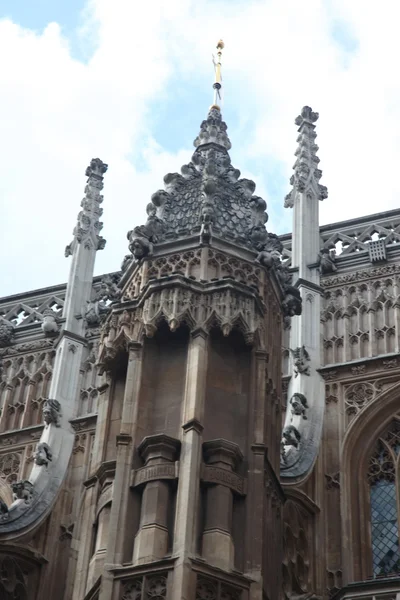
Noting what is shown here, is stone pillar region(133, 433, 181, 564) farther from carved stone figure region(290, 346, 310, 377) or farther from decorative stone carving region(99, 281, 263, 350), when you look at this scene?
carved stone figure region(290, 346, 310, 377)

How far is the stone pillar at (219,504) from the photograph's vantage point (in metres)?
12.5

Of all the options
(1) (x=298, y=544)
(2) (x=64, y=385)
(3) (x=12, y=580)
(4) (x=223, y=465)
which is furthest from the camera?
(2) (x=64, y=385)

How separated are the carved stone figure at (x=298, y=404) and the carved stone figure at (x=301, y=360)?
569 millimetres

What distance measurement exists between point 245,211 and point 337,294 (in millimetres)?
4937

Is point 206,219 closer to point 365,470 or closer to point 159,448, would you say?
point 159,448

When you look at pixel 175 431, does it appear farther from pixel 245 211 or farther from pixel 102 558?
pixel 245 211

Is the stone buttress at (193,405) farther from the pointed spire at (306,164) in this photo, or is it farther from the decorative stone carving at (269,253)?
the pointed spire at (306,164)

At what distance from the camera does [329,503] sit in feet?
58.5

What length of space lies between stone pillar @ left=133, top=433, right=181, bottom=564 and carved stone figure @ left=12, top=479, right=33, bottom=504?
596 centimetres

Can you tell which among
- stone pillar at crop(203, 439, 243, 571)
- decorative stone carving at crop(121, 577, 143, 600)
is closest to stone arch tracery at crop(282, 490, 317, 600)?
stone pillar at crop(203, 439, 243, 571)

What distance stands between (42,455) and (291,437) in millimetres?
3779

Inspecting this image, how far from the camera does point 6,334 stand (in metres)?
22.6

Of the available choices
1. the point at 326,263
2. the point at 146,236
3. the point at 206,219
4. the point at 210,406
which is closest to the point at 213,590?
the point at 210,406

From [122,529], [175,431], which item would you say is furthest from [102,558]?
[175,431]
